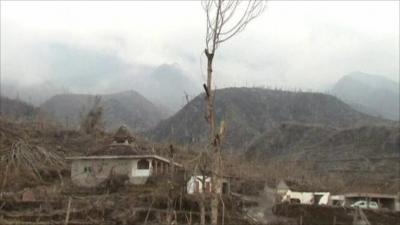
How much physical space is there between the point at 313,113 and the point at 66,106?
1967 inches

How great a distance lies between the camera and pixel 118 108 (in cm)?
11750

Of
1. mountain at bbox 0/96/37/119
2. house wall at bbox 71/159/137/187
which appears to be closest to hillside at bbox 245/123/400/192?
house wall at bbox 71/159/137/187

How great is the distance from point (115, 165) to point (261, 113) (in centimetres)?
6086

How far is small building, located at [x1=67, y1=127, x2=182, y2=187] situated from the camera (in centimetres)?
4259

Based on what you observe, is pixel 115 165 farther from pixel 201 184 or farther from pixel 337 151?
pixel 337 151

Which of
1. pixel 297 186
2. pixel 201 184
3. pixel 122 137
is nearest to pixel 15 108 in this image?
pixel 122 137

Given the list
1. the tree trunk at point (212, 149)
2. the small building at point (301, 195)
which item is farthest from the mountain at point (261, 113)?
the tree trunk at point (212, 149)

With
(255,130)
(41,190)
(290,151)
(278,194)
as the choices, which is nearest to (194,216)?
(41,190)

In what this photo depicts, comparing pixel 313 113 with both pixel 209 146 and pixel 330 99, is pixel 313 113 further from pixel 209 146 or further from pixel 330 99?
pixel 209 146

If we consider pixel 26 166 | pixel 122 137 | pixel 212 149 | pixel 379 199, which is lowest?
pixel 379 199

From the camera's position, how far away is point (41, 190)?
36562mm

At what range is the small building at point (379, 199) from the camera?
4362 centimetres

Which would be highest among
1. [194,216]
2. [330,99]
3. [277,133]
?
[330,99]

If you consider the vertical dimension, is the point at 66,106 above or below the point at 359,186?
above
